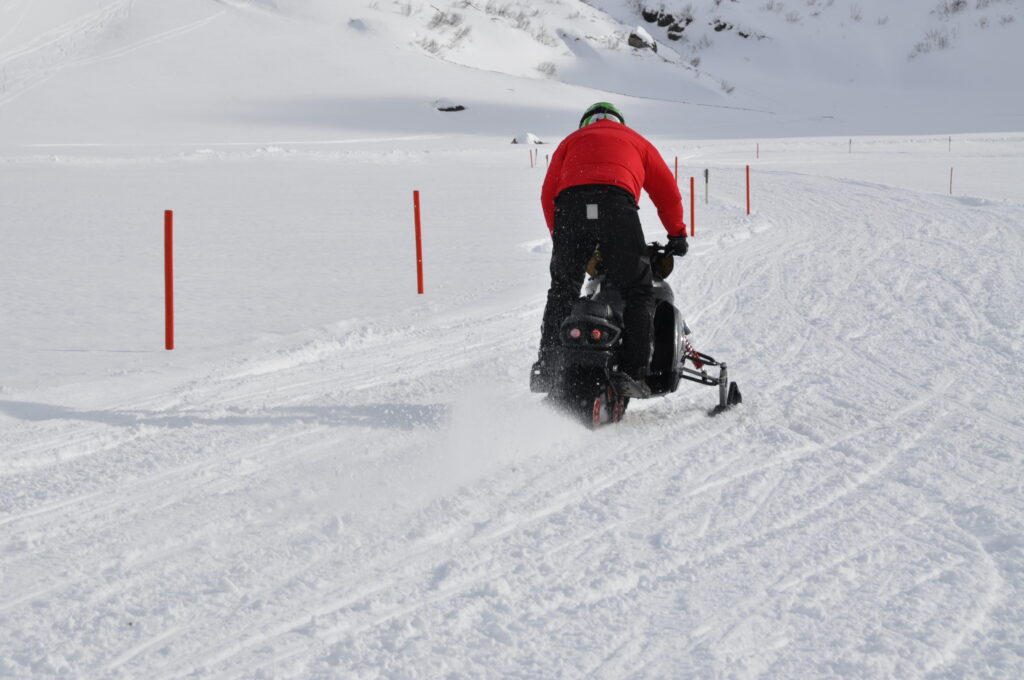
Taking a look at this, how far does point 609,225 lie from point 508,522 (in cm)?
180

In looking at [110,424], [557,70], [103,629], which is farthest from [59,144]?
[557,70]

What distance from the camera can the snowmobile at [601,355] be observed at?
5172 mm

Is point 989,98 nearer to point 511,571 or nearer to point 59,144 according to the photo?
point 59,144

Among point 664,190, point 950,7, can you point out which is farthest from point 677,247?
point 950,7

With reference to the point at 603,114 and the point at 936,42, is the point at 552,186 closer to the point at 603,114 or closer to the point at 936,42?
the point at 603,114

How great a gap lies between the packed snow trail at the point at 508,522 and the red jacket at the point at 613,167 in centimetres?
118

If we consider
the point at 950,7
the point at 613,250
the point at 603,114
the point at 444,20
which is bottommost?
the point at 613,250

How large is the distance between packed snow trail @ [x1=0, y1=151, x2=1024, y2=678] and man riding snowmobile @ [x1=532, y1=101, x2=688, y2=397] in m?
0.47

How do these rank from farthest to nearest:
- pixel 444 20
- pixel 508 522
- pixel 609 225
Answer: pixel 444 20, pixel 609 225, pixel 508 522

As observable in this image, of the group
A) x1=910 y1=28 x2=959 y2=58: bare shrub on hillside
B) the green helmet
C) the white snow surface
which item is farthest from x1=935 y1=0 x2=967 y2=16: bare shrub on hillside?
the green helmet

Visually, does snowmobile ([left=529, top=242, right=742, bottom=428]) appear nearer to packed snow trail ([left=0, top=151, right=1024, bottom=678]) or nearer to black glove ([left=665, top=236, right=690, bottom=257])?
black glove ([left=665, top=236, right=690, bottom=257])

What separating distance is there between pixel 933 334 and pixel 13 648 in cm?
695

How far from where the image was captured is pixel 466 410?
597cm

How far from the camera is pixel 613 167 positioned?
523 cm
